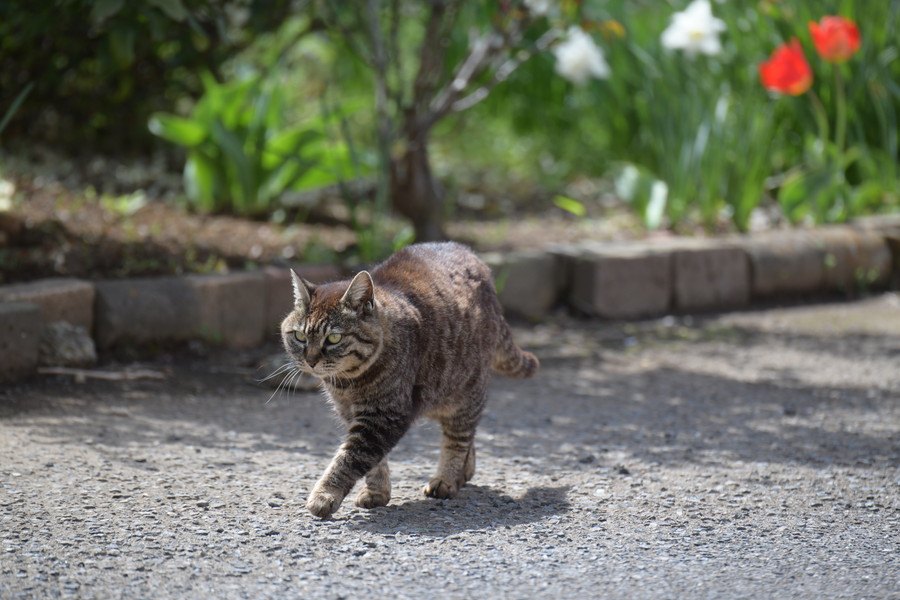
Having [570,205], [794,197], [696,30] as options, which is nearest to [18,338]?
[570,205]

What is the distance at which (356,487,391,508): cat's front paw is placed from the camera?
11.1 feet

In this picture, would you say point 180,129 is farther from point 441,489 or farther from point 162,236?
point 441,489

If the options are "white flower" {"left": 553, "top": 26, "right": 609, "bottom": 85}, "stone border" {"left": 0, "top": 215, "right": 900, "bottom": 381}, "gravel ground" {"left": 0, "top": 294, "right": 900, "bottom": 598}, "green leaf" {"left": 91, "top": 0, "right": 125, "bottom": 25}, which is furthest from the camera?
"white flower" {"left": 553, "top": 26, "right": 609, "bottom": 85}

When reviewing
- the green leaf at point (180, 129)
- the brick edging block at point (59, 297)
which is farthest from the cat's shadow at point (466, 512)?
the green leaf at point (180, 129)

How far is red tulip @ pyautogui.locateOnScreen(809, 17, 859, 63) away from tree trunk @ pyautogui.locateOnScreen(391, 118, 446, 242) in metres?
2.34

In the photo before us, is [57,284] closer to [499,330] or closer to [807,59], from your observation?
[499,330]

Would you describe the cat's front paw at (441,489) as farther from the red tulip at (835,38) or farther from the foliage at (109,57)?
the red tulip at (835,38)

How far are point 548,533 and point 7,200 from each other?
142 inches

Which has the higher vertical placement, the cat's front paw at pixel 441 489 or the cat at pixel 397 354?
the cat at pixel 397 354

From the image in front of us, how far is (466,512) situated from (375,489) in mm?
283

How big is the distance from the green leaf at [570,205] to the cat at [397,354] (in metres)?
3.01

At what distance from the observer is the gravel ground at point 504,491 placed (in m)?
2.81

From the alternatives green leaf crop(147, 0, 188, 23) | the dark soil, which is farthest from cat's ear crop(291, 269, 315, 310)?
the dark soil

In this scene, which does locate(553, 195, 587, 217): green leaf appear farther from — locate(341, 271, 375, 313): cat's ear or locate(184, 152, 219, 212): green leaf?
locate(341, 271, 375, 313): cat's ear
